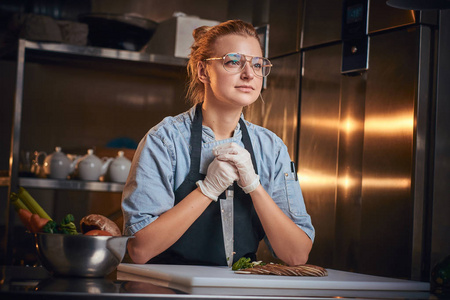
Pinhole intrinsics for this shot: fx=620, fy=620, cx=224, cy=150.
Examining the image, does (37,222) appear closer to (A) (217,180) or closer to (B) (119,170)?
(A) (217,180)

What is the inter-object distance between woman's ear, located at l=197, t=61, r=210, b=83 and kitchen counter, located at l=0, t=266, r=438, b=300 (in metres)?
0.76

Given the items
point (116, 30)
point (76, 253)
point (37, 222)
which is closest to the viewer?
point (76, 253)

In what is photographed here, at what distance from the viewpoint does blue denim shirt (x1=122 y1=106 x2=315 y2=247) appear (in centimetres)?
177

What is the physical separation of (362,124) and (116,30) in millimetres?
1482

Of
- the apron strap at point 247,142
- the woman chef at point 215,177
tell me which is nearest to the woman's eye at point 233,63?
the woman chef at point 215,177

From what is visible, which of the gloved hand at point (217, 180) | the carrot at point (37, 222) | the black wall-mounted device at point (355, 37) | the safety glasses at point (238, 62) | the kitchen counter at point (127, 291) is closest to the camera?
the kitchen counter at point (127, 291)

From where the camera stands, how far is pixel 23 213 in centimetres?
171

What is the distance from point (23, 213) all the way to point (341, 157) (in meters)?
1.29

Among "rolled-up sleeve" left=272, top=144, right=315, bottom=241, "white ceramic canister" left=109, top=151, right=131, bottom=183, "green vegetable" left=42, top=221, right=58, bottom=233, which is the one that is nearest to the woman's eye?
"rolled-up sleeve" left=272, top=144, right=315, bottom=241

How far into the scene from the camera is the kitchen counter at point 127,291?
1.06 metres

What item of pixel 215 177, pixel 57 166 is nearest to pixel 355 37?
pixel 215 177

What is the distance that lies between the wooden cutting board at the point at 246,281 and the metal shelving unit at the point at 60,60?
156 centimetres

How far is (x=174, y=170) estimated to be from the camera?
1.88 meters

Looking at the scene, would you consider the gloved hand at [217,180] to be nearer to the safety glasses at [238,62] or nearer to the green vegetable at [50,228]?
the safety glasses at [238,62]
